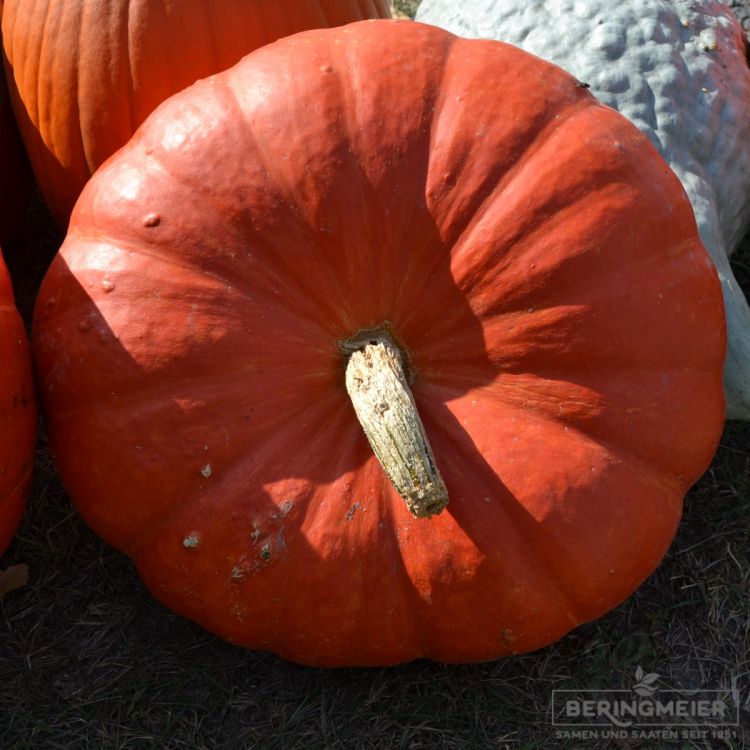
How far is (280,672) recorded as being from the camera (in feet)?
7.79

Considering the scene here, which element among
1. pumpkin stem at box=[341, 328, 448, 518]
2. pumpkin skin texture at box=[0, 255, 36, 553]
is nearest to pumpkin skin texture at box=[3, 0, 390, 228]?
Result: pumpkin skin texture at box=[0, 255, 36, 553]

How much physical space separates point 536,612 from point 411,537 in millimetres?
339

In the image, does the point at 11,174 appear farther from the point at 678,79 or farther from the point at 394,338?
the point at 678,79

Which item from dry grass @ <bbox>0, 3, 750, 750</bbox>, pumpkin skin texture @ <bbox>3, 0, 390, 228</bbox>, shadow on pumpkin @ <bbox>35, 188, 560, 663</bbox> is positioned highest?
pumpkin skin texture @ <bbox>3, 0, 390, 228</bbox>

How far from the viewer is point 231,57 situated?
99.3 inches

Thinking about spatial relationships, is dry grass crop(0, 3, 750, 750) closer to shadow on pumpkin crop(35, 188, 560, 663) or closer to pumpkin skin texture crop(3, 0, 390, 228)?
shadow on pumpkin crop(35, 188, 560, 663)

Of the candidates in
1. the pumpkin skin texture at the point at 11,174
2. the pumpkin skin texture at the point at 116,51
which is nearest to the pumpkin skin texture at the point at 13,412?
the pumpkin skin texture at the point at 116,51

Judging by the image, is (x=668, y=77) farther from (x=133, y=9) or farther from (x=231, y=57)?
(x=133, y=9)

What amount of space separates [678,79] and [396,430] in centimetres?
148

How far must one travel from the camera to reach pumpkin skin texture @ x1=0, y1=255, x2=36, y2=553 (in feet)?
6.69

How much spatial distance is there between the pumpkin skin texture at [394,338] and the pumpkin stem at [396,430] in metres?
0.10

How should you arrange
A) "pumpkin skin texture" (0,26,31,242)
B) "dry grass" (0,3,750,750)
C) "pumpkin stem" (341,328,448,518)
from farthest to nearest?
"pumpkin skin texture" (0,26,31,242), "dry grass" (0,3,750,750), "pumpkin stem" (341,328,448,518)

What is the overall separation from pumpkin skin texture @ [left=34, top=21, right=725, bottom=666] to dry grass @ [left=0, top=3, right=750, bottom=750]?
1.00ft

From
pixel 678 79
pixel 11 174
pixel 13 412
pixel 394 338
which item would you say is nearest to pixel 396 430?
pixel 394 338
